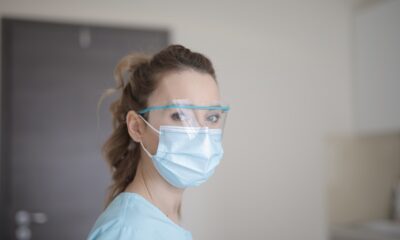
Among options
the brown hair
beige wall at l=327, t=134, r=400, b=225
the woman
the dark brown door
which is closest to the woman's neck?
the woman

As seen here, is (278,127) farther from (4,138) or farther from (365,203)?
(4,138)

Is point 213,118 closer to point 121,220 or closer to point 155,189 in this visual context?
point 155,189

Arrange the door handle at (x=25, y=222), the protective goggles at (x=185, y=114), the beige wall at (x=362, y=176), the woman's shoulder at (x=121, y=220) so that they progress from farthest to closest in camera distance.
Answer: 1. the beige wall at (x=362, y=176)
2. the door handle at (x=25, y=222)
3. the protective goggles at (x=185, y=114)
4. the woman's shoulder at (x=121, y=220)

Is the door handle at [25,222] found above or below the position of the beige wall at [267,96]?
below

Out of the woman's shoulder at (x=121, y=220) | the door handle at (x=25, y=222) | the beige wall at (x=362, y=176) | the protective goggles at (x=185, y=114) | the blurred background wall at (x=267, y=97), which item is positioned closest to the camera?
the woman's shoulder at (x=121, y=220)

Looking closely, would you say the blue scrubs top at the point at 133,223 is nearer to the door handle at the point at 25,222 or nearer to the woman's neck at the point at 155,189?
the woman's neck at the point at 155,189

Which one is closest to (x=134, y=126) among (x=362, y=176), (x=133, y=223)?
(x=133, y=223)

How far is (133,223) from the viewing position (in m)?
1.03

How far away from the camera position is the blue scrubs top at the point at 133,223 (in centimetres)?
100

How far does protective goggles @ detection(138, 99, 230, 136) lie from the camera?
1.17 m

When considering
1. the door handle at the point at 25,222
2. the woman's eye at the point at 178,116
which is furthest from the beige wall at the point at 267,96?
the woman's eye at the point at 178,116

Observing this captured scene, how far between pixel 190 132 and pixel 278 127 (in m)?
1.78

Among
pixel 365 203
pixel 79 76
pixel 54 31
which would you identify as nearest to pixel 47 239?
pixel 79 76

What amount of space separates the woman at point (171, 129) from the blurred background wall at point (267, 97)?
141cm
